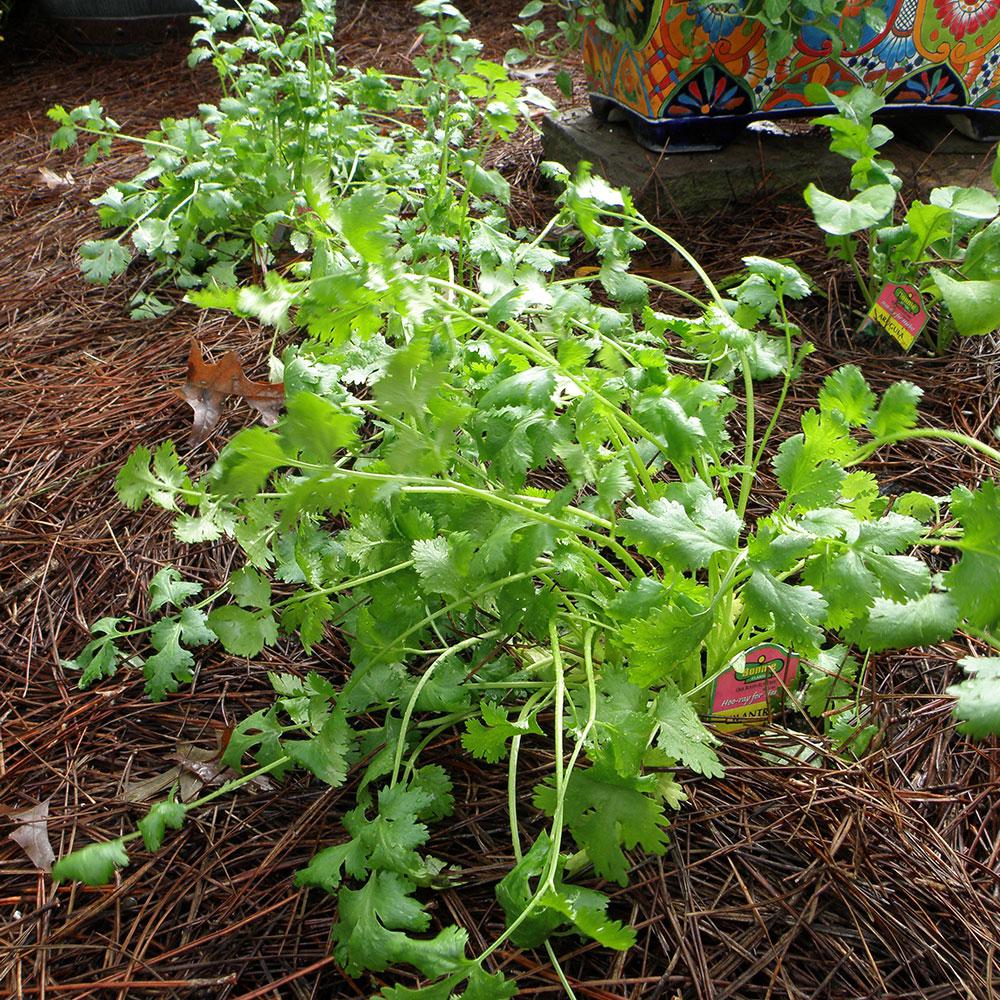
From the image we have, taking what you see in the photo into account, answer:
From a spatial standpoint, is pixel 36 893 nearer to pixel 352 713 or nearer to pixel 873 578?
pixel 352 713

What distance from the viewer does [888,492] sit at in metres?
1.64

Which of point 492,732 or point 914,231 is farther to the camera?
point 914,231

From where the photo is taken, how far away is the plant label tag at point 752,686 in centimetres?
113

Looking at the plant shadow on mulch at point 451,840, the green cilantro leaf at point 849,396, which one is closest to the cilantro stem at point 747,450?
the green cilantro leaf at point 849,396

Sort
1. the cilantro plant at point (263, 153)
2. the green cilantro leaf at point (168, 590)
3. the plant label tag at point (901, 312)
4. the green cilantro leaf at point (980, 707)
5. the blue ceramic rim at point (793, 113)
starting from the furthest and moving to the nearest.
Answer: the blue ceramic rim at point (793, 113)
the cilantro plant at point (263, 153)
the plant label tag at point (901, 312)
the green cilantro leaf at point (168, 590)
the green cilantro leaf at point (980, 707)

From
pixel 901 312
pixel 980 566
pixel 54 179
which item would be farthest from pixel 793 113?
pixel 54 179

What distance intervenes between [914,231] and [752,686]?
3.42 ft

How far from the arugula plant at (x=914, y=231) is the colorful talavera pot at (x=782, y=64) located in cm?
44

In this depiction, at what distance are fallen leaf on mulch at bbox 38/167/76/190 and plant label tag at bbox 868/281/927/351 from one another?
8.46 ft

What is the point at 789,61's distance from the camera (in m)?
2.28

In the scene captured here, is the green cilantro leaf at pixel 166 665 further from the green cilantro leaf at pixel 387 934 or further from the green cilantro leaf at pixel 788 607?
the green cilantro leaf at pixel 788 607

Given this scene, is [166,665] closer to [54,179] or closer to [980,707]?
[980,707]

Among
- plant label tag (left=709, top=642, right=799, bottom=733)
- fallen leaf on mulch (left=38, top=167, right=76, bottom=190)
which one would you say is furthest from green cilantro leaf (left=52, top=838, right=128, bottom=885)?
fallen leaf on mulch (left=38, top=167, right=76, bottom=190)

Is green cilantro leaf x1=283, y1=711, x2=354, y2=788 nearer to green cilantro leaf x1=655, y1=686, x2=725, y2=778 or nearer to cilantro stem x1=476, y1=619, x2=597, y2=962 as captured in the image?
cilantro stem x1=476, y1=619, x2=597, y2=962
